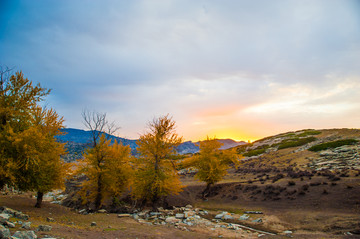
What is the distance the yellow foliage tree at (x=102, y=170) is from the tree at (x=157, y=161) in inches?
85.9

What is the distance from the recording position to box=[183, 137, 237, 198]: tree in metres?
30.4

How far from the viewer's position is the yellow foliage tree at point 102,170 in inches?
883

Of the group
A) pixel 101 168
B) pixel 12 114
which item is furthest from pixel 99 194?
pixel 12 114

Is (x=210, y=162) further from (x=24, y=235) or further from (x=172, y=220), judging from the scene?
(x=24, y=235)

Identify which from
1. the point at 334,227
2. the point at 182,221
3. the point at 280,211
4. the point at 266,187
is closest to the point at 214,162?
the point at 266,187

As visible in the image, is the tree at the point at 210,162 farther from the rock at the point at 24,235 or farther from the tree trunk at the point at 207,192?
the rock at the point at 24,235

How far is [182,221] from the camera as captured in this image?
18.6 meters

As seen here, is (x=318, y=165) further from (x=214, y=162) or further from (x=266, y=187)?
(x=214, y=162)

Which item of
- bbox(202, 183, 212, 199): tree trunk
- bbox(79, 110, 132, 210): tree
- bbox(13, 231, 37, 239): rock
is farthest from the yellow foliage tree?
bbox(13, 231, 37, 239): rock

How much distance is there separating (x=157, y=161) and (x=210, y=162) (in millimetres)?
11059

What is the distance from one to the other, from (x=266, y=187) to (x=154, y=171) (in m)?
16.7

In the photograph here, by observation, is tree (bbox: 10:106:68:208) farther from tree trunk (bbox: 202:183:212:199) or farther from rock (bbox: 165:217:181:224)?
tree trunk (bbox: 202:183:212:199)

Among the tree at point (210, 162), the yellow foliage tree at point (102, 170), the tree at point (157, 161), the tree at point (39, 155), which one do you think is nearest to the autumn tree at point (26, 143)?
the tree at point (39, 155)

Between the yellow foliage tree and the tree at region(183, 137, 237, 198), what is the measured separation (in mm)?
10812
